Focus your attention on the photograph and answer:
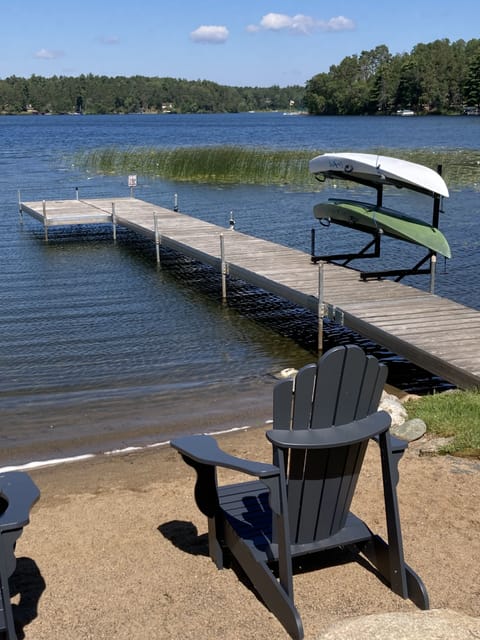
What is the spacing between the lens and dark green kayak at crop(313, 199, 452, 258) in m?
13.7

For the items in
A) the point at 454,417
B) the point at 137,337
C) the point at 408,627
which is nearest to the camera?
the point at 408,627

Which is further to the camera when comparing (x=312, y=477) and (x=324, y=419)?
(x=312, y=477)

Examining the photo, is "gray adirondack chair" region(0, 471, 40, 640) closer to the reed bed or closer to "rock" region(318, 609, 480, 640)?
"rock" region(318, 609, 480, 640)

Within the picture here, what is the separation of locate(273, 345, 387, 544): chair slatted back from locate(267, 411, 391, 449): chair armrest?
33 millimetres

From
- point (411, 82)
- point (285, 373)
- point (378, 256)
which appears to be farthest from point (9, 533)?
point (411, 82)

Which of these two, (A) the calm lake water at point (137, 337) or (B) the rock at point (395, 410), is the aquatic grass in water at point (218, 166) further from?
(B) the rock at point (395, 410)

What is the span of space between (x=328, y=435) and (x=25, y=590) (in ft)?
6.87

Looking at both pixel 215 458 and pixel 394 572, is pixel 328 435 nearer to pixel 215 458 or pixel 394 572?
pixel 215 458

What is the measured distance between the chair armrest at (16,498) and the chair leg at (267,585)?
1254mm

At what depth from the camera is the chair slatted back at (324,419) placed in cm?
412

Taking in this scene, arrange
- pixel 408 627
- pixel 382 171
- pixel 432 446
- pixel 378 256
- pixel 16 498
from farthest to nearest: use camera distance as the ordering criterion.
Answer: pixel 378 256
pixel 382 171
pixel 432 446
pixel 16 498
pixel 408 627

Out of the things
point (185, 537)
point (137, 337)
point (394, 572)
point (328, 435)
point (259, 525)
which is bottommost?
point (137, 337)

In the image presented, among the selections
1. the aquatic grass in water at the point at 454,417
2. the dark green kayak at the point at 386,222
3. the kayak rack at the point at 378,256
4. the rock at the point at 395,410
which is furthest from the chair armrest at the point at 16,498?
the dark green kayak at the point at 386,222

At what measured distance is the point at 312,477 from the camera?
14.1 ft
